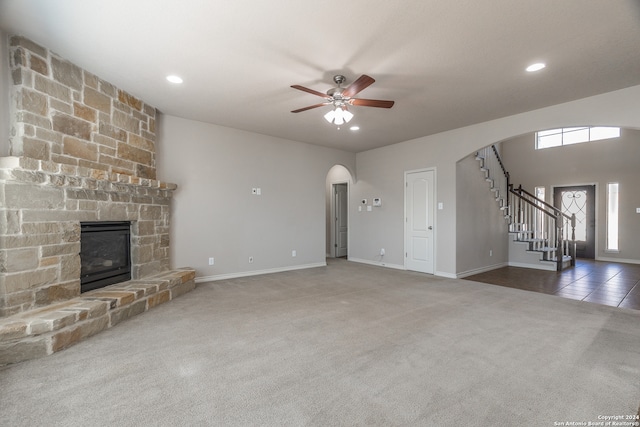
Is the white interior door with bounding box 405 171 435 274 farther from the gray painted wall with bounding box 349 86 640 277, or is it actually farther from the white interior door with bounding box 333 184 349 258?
the white interior door with bounding box 333 184 349 258

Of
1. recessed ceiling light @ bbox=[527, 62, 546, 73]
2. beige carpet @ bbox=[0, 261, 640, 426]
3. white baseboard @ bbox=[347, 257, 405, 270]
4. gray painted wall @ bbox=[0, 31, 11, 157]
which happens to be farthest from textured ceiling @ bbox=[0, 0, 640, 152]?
white baseboard @ bbox=[347, 257, 405, 270]

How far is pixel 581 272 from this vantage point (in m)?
6.16

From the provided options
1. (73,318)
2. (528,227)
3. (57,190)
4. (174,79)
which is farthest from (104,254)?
(528,227)

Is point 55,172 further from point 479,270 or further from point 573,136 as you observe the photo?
point 573,136

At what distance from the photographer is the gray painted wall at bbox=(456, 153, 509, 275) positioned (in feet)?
18.8

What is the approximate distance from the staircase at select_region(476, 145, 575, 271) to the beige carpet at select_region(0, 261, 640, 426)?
3253mm

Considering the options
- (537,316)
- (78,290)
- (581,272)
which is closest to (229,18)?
(78,290)

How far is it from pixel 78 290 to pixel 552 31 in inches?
205

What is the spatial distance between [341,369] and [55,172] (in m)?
3.19

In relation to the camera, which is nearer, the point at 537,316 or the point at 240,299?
the point at 537,316

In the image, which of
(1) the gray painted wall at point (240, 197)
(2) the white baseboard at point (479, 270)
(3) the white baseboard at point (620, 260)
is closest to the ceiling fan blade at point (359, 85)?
(1) the gray painted wall at point (240, 197)

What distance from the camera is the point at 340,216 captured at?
848 centimetres

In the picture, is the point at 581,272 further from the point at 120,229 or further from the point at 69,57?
the point at 69,57

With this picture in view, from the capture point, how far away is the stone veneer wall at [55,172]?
2.69 m
